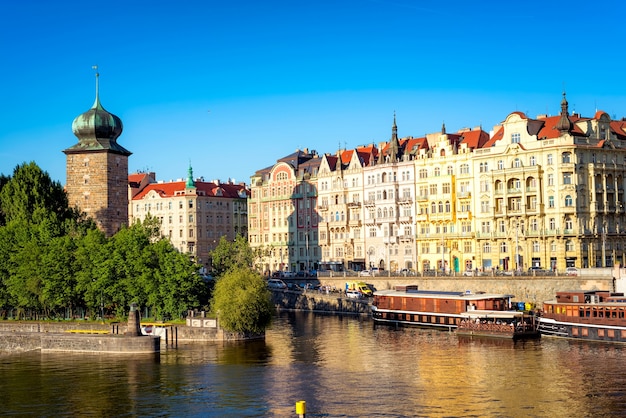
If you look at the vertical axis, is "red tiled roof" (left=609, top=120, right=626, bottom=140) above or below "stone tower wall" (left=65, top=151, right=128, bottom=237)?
above

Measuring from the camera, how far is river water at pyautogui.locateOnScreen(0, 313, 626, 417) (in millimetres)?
50688

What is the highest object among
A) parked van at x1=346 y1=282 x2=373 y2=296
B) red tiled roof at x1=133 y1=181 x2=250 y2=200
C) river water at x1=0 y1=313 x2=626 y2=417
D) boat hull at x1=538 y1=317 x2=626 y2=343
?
red tiled roof at x1=133 y1=181 x2=250 y2=200

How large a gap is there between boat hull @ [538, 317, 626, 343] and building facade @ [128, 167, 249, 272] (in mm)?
76278

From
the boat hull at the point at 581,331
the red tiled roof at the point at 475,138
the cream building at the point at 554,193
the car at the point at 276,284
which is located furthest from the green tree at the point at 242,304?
the red tiled roof at the point at 475,138

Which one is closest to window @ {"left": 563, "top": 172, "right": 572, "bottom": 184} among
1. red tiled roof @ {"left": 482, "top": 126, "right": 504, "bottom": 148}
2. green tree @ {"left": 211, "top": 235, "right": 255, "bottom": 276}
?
red tiled roof @ {"left": 482, "top": 126, "right": 504, "bottom": 148}

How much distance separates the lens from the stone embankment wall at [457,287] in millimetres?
94994

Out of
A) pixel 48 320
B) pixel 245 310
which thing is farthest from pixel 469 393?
pixel 48 320

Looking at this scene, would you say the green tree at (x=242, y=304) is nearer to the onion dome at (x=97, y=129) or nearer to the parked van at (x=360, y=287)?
the parked van at (x=360, y=287)

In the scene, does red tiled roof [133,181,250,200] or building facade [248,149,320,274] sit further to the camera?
red tiled roof [133,181,250,200]

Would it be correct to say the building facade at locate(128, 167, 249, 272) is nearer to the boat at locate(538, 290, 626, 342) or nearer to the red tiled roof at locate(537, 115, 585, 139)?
the red tiled roof at locate(537, 115, 585, 139)

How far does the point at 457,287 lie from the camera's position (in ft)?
348

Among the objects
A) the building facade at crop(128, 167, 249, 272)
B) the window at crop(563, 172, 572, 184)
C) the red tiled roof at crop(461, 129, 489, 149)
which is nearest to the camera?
the window at crop(563, 172, 572, 184)

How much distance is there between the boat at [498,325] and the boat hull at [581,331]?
1.21 metres

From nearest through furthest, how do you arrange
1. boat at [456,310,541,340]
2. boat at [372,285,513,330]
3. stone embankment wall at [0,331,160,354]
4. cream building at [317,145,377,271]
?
stone embankment wall at [0,331,160,354]
boat at [456,310,541,340]
boat at [372,285,513,330]
cream building at [317,145,377,271]
